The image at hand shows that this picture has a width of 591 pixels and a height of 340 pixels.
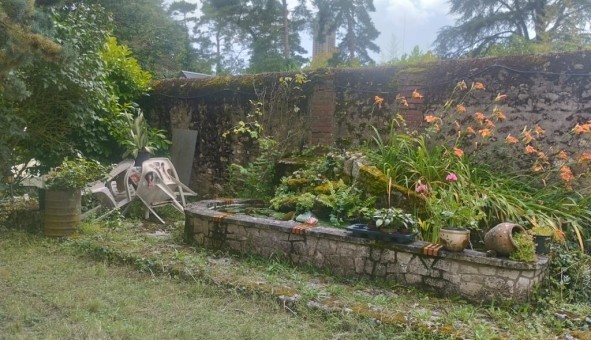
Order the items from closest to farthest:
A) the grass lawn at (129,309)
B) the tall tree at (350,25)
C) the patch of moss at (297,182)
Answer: the grass lawn at (129,309) → the patch of moss at (297,182) → the tall tree at (350,25)

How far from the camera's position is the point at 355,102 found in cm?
617

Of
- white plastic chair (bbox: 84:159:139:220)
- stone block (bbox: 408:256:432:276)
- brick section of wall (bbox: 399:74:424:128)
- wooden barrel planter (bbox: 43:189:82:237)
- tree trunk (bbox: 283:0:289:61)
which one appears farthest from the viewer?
tree trunk (bbox: 283:0:289:61)

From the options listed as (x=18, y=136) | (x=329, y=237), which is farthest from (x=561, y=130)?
(x=18, y=136)

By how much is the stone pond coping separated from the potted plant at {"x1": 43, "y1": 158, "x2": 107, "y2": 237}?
4.64 feet

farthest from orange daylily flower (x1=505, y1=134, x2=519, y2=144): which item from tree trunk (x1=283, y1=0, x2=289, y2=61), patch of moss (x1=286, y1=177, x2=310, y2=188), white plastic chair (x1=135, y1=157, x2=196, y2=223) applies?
tree trunk (x1=283, y1=0, x2=289, y2=61)

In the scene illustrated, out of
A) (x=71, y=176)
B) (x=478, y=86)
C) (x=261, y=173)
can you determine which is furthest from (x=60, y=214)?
(x=478, y=86)

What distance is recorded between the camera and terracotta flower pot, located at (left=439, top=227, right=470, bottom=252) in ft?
11.5

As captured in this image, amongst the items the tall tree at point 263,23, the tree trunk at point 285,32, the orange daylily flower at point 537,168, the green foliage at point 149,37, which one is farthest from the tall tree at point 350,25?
the orange daylily flower at point 537,168

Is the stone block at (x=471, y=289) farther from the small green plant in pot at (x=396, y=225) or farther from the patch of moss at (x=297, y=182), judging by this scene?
the patch of moss at (x=297, y=182)

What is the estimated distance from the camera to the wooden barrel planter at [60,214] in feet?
17.2

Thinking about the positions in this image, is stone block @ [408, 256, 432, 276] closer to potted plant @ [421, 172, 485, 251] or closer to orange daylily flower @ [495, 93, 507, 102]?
potted plant @ [421, 172, 485, 251]

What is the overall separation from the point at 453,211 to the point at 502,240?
55 centimetres

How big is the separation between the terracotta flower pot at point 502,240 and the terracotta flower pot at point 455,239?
0.16 metres

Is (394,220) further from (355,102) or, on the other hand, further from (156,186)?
(156,186)
